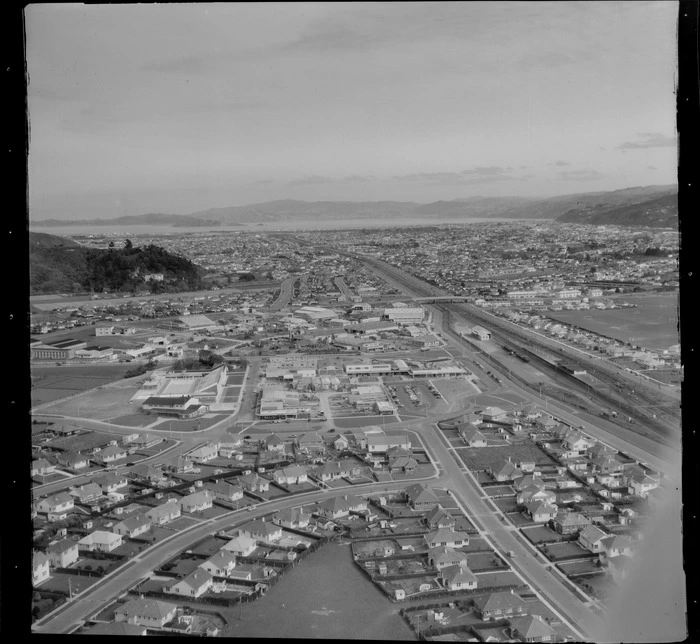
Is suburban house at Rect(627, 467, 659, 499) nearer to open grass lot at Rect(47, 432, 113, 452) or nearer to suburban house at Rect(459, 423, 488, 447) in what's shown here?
suburban house at Rect(459, 423, 488, 447)

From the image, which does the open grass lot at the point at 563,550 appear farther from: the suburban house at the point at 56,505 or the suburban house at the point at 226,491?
the suburban house at the point at 56,505

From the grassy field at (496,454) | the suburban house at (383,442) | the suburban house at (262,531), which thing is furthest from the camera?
the suburban house at (383,442)

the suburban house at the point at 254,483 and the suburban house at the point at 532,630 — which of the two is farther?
the suburban house at the point at 254,483

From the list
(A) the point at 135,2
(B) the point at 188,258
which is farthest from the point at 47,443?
(A) the point at 135,2

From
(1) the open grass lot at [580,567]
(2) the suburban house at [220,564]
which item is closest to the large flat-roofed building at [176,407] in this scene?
(2) the suburban house at [220,564]

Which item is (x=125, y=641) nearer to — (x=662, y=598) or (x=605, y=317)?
(x=662, y=598)

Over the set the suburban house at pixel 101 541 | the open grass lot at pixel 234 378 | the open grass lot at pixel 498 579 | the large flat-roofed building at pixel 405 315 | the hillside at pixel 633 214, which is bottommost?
the suburban house at pixel 101 541

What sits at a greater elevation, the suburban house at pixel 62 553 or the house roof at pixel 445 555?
the house roof at pixel 445 555

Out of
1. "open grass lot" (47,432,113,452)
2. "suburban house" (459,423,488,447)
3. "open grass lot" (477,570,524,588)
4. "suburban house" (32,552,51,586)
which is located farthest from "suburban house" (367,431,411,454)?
"suburban house" (32,552,51,586)
